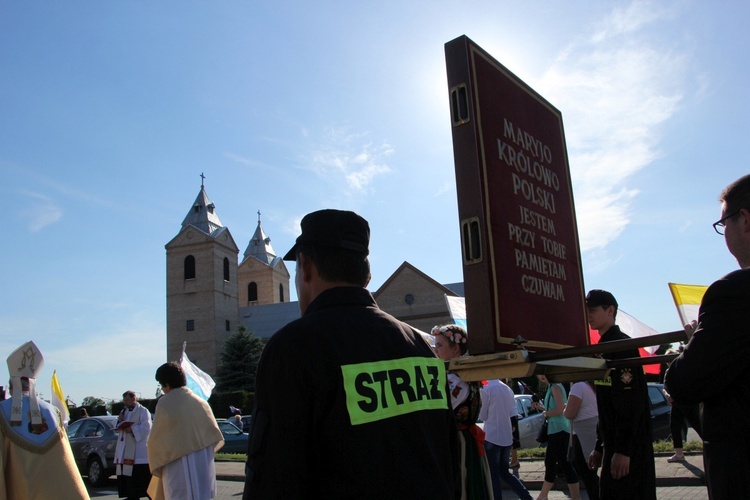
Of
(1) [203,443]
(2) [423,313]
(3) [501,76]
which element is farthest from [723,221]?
(2) [423,313]

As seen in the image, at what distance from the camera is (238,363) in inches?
2386

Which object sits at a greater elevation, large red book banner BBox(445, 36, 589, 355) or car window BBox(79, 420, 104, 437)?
large red book banner BBox(445, 36, 589, 355)

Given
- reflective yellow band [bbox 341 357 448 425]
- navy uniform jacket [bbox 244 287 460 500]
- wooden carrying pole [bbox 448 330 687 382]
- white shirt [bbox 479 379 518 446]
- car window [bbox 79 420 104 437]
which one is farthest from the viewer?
car window [bbox 79 420 104 437]

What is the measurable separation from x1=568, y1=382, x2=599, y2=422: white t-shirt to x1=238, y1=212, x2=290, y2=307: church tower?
272 ft

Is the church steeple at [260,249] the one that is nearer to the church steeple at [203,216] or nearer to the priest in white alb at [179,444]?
the church steeple at [203,216]

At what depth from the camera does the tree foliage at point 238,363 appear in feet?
199

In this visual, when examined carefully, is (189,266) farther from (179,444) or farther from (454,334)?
(454,334)

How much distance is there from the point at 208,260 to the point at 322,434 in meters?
70.2

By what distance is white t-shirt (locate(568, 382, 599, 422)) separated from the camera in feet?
24.0

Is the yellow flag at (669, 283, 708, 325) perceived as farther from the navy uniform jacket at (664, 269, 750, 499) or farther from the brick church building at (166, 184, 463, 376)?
the brick church building at (166, 184, 463, 376)

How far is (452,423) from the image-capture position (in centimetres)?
251

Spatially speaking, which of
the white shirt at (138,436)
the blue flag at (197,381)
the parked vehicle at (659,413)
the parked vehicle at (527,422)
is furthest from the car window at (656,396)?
the white shirt at (138,436)

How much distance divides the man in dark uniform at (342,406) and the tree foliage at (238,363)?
5938cm

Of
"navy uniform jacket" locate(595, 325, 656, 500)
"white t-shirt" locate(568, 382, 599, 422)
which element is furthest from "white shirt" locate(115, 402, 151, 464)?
"navy uniform jacket" locate(595, 325, 656, 500)
